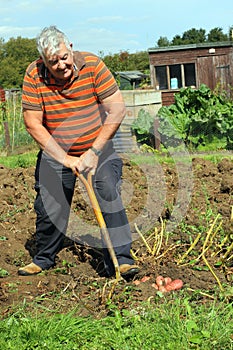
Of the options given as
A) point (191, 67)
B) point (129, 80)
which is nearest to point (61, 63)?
point (191, 67)

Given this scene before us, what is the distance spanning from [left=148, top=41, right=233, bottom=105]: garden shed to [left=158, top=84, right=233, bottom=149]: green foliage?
401 centimetres

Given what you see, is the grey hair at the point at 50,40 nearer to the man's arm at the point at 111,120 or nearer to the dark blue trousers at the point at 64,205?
the man's arm at the point at 111,120

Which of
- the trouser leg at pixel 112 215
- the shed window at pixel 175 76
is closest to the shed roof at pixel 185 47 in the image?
the shed window at pixel 175 76

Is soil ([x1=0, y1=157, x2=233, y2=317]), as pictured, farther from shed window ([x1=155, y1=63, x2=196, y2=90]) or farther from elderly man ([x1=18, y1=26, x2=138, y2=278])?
shed window ([x1=155, y1=63, x2=196, y2=90])

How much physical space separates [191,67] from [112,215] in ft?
44.4

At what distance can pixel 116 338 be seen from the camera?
3381 millimetres

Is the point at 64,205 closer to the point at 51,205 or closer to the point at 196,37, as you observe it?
the point at 51,205

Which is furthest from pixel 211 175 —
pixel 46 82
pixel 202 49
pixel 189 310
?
pixel 202 49

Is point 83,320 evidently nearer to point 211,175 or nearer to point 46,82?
point 46,82

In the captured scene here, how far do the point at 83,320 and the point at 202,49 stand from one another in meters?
14.6

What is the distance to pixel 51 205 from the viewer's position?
15.8 feet

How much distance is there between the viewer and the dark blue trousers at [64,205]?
177 inches

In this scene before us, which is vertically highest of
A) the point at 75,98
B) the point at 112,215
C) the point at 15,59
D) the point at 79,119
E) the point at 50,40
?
the point at 15,59

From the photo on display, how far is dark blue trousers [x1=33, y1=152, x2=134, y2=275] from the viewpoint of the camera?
4.49 metres
